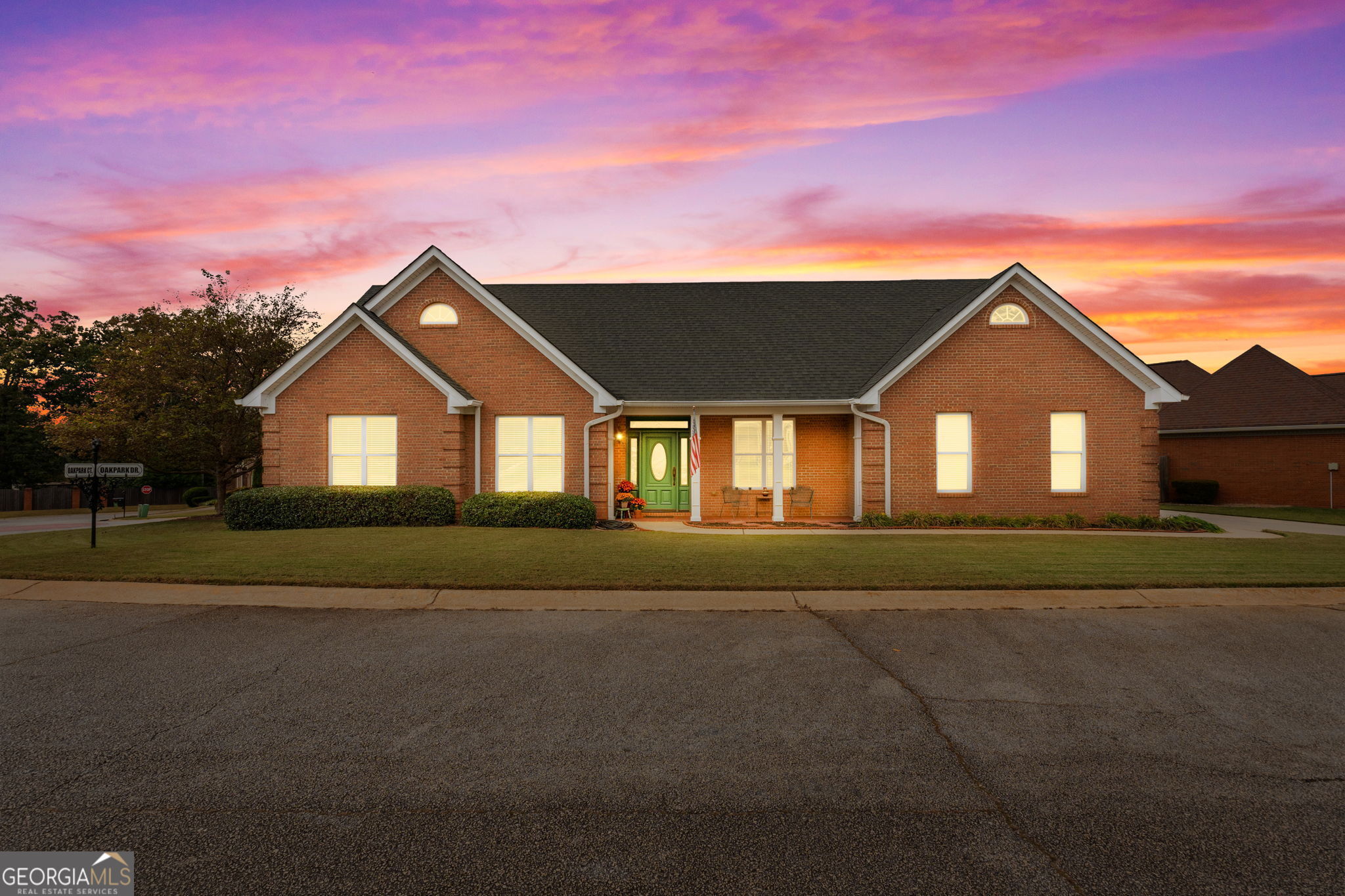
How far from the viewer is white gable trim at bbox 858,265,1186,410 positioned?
17.7 metres

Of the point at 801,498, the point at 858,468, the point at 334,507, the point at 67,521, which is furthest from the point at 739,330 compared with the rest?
the point at 67,521

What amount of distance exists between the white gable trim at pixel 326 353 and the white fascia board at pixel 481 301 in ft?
3.57

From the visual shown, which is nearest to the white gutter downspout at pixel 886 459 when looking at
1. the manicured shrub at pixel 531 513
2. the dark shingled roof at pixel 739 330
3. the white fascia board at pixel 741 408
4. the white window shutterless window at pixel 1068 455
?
the white fascia board at pixel 741 408

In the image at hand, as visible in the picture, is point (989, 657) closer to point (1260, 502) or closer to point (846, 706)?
point (846, 706)

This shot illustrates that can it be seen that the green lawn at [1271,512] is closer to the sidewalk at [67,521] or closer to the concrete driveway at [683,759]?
the concrete driveway at [683,759]

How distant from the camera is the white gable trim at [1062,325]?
1772 cm

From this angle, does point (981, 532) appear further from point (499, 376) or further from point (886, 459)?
point (499, 376)

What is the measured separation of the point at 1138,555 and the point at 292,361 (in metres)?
19.0

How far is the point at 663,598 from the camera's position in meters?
9.14

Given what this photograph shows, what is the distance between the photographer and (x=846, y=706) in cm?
532

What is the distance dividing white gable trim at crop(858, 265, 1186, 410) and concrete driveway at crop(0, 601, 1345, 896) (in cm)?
1118

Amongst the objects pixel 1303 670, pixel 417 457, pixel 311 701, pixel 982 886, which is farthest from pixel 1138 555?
pixel 417 457

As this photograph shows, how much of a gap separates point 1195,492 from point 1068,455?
46.4 feet

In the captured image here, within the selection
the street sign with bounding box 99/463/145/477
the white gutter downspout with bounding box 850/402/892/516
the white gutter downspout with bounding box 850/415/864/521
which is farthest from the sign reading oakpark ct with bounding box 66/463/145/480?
the white gutter downspout with bounding box 850/415/864/521
